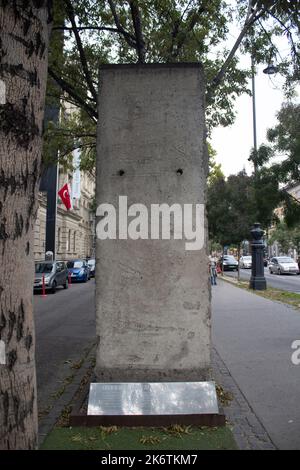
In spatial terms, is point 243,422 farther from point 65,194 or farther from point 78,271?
point 65,194

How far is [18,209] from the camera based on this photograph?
288 centimetres

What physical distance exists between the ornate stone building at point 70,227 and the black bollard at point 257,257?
54.3ft

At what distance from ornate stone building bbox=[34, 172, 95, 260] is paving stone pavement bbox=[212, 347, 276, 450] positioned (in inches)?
1109

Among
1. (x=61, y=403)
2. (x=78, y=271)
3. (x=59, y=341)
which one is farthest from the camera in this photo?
(x=78, y=271)

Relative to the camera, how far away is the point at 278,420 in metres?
4.70

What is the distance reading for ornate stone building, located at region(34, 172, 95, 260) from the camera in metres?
37.8

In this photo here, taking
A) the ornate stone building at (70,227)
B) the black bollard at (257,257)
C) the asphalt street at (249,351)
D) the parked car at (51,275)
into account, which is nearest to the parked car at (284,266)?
the ornate stone building at (70,227)

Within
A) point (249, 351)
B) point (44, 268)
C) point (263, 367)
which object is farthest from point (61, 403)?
point (44, 268)

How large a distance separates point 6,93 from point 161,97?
Answer: 262 cm

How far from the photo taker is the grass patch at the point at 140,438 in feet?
13.1

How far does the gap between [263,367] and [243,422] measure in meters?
2.27

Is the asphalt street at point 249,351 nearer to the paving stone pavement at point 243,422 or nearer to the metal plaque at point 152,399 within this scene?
the paving stone pavement at point 243,422

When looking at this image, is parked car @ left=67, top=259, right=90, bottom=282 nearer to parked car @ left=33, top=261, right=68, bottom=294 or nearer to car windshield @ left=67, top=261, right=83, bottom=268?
car windshield @ left=67, top=261, right=83, bottom=268

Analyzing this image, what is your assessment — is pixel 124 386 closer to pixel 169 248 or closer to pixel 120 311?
pixel 120 311
